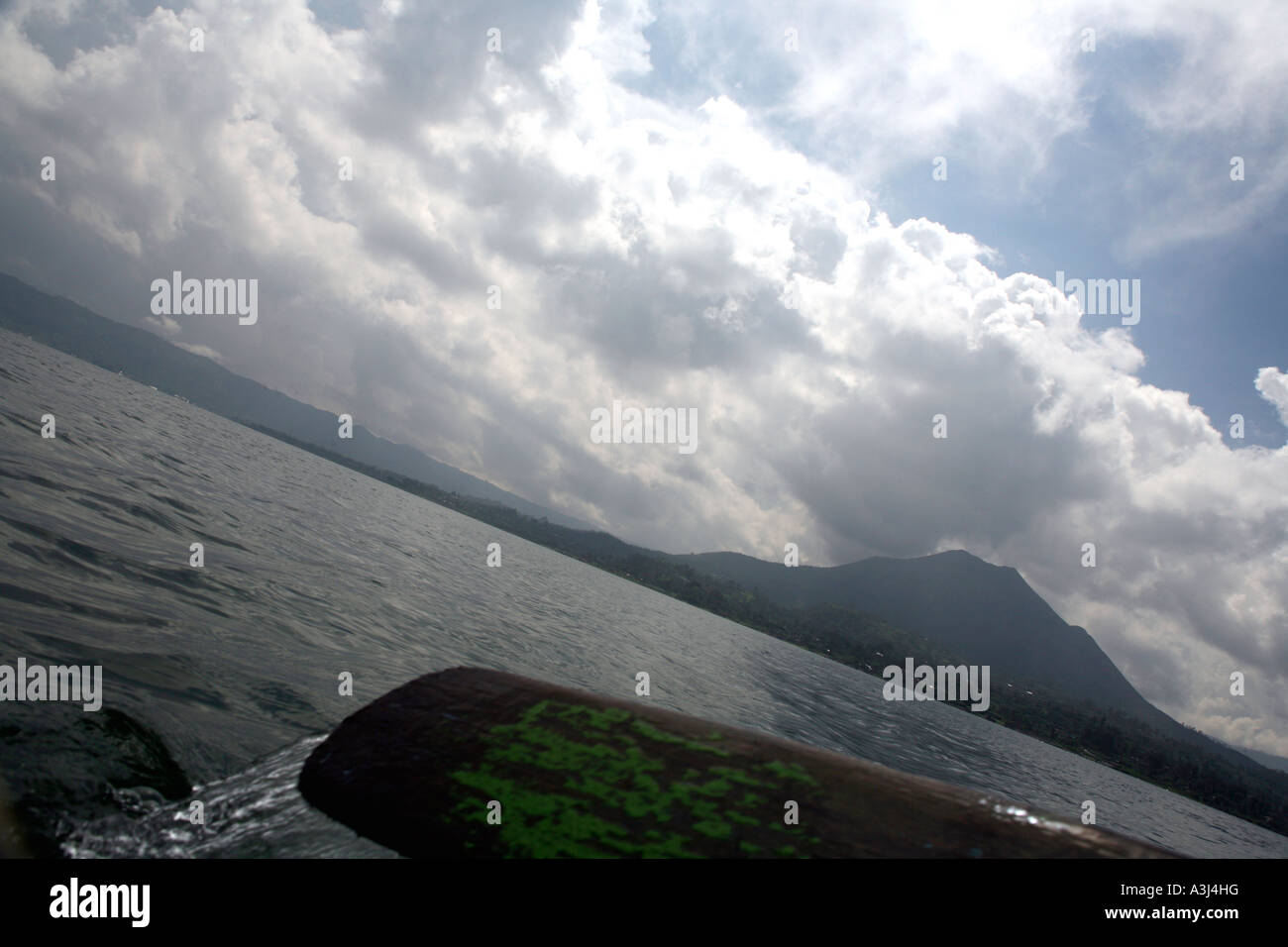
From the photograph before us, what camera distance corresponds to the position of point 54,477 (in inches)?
984

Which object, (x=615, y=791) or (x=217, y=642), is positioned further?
(x=217, y=642)

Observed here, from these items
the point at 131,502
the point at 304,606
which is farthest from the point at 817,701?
the point at 131,502

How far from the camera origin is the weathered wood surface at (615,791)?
13.8ft

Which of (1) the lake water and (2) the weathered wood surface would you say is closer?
(2) the weathered wood surface

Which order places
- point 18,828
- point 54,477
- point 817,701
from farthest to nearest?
point 817,701 → point 54,477 → point 18,828

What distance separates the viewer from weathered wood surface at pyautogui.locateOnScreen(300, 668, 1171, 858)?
13.8ft

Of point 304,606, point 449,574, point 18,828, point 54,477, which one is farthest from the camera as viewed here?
point 449,574

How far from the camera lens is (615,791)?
519cm

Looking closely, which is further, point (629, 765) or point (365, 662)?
point (365, 662)

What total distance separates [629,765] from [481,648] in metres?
21.4

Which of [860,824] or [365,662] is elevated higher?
[860,824]

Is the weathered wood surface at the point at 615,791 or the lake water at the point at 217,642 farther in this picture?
the lake water at the point at 217,642
